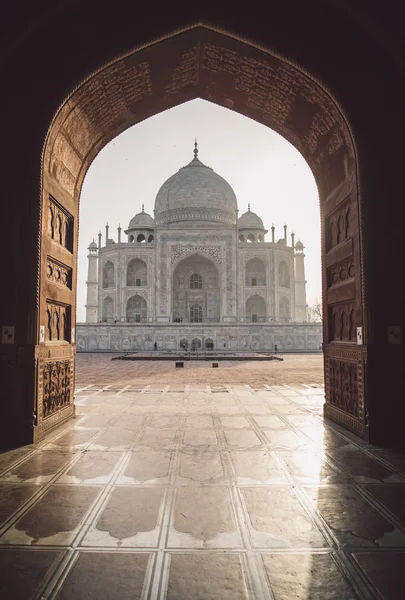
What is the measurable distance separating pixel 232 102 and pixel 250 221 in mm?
33285

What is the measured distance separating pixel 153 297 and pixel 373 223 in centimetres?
2777

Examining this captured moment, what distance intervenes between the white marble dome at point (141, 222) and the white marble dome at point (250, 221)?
26.6 feet

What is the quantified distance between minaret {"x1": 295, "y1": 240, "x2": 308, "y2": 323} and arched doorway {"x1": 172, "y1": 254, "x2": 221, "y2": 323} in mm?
8360

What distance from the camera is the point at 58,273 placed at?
4.50 metres

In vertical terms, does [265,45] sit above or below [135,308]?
above

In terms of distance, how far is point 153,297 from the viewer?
31078 millimetres

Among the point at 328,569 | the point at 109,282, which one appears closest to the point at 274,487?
the point at 328,569

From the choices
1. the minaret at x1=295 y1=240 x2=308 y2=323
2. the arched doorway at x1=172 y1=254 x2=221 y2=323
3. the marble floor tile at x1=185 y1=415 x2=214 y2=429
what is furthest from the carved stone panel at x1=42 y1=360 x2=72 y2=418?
the minaret at x1=295 y1=240 x2=308 y2=323

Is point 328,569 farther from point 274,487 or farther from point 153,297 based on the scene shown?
point 153,297

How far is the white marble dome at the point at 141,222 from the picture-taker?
3675 centimetres

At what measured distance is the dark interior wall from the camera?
3678mm

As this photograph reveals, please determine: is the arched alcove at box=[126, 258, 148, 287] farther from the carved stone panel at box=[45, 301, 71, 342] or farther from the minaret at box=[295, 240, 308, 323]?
the carved stone panel at box=[45, 301, 71, 342]

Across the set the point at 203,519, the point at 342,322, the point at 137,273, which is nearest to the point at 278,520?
the point at 203,519

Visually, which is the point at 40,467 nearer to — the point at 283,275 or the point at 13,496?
the point at 13,496
